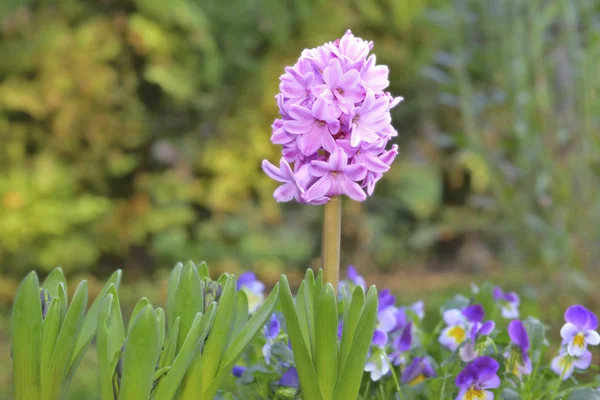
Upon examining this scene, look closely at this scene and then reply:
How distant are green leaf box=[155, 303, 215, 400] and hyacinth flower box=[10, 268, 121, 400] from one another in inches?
6.0

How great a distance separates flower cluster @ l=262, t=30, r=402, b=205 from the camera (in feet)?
3.14

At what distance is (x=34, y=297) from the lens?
0.97m

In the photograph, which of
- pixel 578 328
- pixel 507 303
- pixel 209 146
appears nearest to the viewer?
pixel 578 328

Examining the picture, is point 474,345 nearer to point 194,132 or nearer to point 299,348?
point 299,348

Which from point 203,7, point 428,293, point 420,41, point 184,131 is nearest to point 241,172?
point 184,131

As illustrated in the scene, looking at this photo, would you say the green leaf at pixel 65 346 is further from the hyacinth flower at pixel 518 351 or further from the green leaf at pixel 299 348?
the hyacinth flower at pixel 518 351

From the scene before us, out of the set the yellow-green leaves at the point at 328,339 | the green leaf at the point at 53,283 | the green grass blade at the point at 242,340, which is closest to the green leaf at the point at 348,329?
the yellow-green leaves at the point at 328,339

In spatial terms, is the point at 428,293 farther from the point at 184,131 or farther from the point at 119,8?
the point at 119,8

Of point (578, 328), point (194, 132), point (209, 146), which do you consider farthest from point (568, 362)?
point (194, 132)

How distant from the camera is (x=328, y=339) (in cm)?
95

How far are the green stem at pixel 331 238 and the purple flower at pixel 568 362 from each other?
15.9 inches

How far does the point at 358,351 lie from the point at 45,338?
441mm

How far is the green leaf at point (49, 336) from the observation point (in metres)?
0.97

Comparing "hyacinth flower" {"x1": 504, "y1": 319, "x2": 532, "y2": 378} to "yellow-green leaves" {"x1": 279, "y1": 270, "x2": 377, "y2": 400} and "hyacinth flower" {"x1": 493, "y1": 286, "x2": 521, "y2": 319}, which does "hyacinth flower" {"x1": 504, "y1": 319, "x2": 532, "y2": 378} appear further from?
"yellow-green leaves" {"x1": 279, "y1": 270, "x2": 377, "y2": 400}
